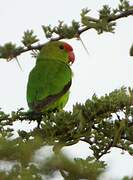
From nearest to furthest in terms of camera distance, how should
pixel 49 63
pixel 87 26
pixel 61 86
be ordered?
pixel 87 26
pixel 61 86
pixel 49 63

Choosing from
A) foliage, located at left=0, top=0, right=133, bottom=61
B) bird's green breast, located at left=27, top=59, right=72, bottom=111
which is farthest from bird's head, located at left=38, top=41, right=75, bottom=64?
foliage, located at left=0, top=0, right=133, bottom=61

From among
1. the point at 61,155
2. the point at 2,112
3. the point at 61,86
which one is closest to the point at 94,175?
the point at 61,155

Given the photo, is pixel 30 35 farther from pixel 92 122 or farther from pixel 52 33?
pixel 92 122

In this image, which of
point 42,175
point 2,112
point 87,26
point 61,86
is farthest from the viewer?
point 61,86

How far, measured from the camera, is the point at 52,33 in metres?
3.07

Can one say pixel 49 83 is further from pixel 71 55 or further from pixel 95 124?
pixel 95 124

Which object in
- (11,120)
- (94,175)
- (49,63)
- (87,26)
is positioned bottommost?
(94,175)

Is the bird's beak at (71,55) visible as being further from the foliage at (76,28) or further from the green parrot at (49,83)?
the foliage at (76,28)

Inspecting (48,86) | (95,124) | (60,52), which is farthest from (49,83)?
(95,124)

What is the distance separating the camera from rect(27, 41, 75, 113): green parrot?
4844 mm

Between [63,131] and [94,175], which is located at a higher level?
[63,131]

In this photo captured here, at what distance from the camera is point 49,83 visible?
507cm

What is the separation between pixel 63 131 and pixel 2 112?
50cm

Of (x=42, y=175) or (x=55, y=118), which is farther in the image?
(x=55, y=118)
